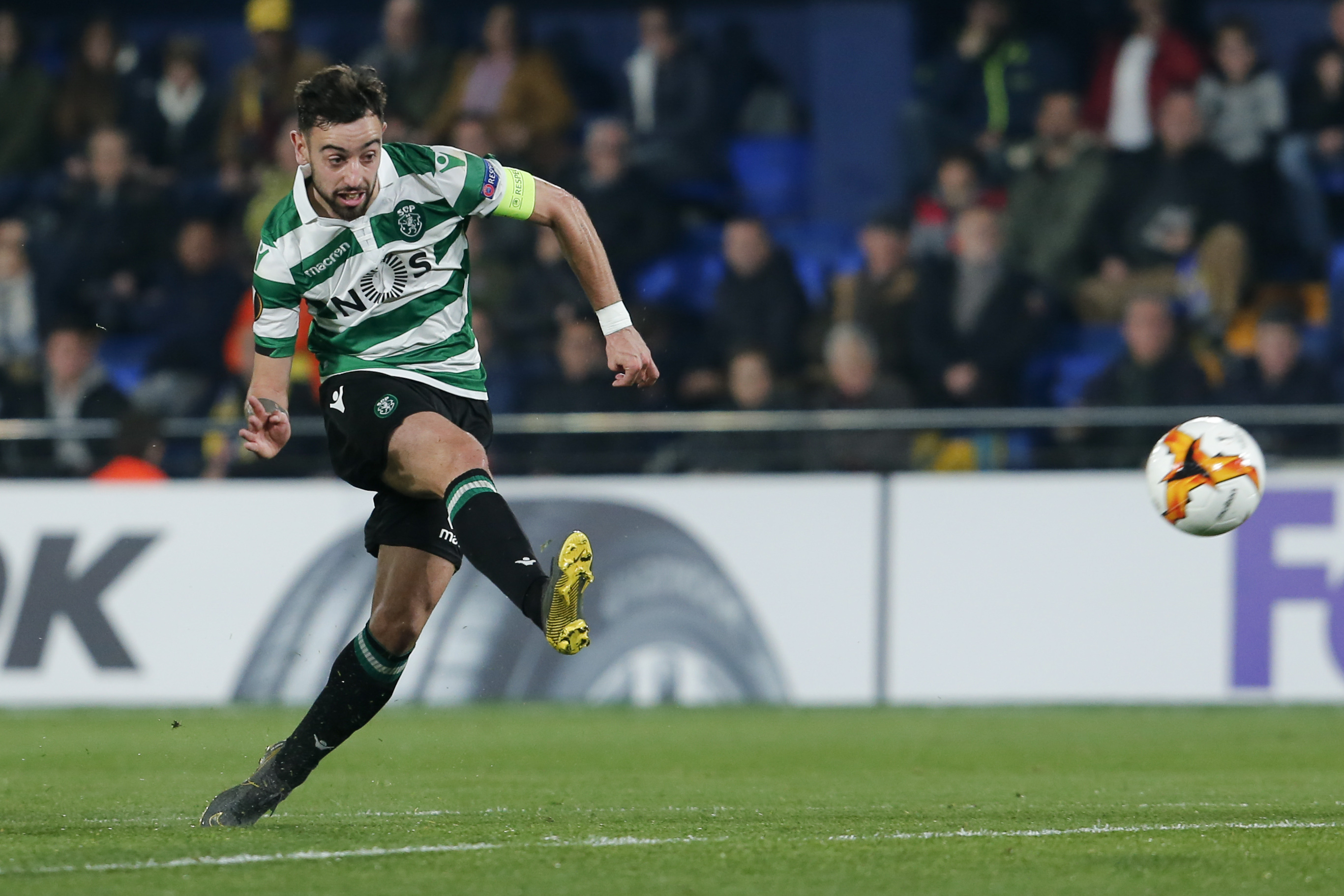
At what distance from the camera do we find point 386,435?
5707mm

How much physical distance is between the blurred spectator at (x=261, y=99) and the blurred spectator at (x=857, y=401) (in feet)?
17.0

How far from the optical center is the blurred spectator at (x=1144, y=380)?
12.0m

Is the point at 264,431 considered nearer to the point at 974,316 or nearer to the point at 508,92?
the point at 974,316

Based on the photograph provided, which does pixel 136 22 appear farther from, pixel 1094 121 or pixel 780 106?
pixel 1094 121

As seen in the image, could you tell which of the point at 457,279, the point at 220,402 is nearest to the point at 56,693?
the point at 220,402

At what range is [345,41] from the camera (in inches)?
691

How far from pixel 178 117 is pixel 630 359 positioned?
11.8 meters

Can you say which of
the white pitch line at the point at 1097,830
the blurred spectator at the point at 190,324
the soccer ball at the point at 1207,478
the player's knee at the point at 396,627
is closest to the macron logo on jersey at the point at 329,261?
the player's knee at the point at 396,627

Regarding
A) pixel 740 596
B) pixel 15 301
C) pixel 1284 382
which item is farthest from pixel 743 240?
pixel 15 301

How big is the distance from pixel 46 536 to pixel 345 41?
24.0 ft

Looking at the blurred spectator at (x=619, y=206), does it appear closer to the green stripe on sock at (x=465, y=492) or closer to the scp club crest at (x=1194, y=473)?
the scp club crest at (x=1194, y=473)

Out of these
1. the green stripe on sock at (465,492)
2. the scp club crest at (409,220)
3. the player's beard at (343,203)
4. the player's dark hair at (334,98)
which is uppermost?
the player's dark hair at (334,98)

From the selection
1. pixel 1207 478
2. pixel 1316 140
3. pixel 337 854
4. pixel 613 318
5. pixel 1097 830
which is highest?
pixel 1316 140

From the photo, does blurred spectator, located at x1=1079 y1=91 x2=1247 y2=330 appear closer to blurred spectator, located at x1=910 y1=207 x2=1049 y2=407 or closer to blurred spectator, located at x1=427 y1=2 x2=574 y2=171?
blurred spectator, located at x1=910 y1=207 x2=1049 y2=407
